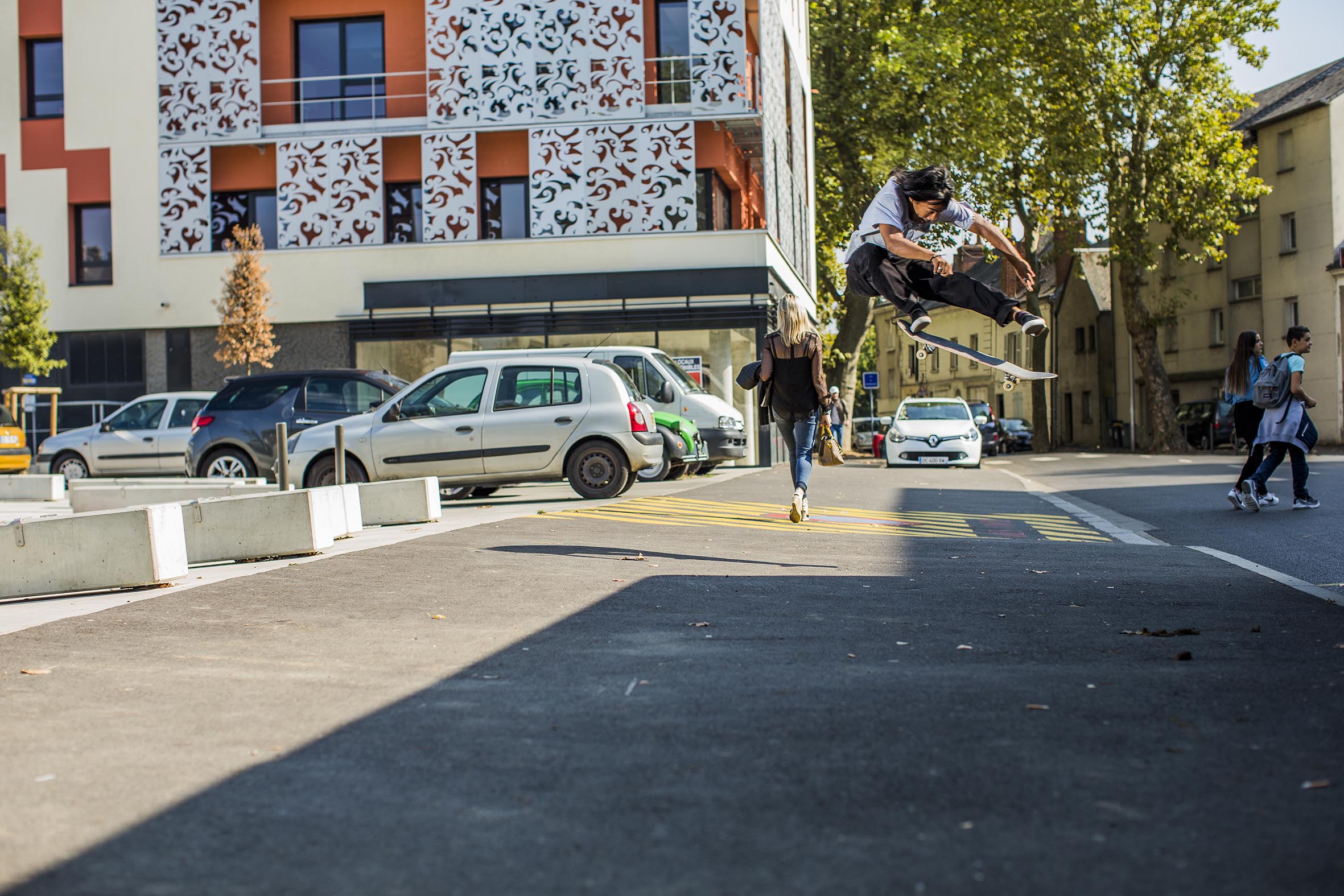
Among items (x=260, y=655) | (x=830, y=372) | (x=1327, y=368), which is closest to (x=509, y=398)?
(x=260, y=655)

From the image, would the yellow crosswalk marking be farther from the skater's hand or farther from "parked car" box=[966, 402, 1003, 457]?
"parked car" box=[966, 402, 1003, 457]

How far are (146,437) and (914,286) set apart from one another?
52.2 ft

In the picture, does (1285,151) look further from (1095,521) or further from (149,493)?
(149,493)

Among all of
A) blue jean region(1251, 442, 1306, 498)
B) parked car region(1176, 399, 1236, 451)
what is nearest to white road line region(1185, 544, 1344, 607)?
blue jean region(1251, 442, 1306, 498)

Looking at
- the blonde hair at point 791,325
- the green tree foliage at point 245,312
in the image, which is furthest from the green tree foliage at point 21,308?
the blonde hair at point 791,325

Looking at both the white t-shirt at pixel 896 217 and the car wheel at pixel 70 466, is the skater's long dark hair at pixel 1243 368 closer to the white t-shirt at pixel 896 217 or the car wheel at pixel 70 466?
the white t-shirt at pixel 896 217

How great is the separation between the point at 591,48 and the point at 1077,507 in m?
17.7

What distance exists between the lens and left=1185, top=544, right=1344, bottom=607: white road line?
671 cm

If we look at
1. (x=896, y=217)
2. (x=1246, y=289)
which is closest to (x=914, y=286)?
(x=896, y=217)

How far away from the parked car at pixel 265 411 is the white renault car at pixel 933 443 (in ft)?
40.2

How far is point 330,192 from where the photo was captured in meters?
29.8

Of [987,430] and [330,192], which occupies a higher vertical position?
[330,192]

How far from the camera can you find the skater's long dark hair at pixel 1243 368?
543 inches

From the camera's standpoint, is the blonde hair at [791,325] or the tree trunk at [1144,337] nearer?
the blonde hair at [791,325]
